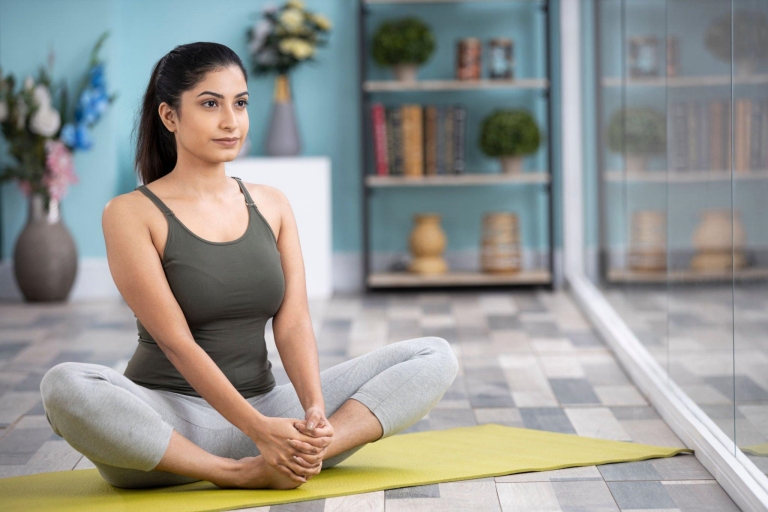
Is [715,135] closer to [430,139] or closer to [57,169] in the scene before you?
[430,139]

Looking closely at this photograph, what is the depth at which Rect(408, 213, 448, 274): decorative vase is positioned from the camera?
15.3 ft

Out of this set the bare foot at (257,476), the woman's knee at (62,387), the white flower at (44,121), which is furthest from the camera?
the white flower at (44,121)

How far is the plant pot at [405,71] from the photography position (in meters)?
4.59

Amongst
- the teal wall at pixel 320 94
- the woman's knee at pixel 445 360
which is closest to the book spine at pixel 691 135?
the woman's knee at pixel 445 360

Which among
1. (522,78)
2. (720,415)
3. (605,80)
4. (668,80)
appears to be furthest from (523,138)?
(720,415)

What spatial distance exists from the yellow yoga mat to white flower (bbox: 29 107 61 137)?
2597 mm

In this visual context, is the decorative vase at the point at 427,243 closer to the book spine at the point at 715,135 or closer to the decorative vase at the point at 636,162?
the decorative vase at the point at 636,162

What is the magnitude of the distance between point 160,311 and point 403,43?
9.76ft

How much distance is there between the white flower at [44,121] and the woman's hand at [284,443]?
3.00m

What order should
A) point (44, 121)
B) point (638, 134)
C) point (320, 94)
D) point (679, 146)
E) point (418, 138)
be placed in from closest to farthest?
point (679, 146), point (638, 134), point (44, 121), point (418, 138), point (320, 94)

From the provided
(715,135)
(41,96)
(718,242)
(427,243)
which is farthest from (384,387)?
(41,96)

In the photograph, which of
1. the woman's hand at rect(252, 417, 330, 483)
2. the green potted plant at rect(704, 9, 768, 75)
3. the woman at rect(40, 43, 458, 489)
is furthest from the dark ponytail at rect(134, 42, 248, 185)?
the green potted plant at rect(704, 9, 768, 75)

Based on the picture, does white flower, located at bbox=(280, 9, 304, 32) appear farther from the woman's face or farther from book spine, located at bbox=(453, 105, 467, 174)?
the woman's face

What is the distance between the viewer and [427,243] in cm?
465
